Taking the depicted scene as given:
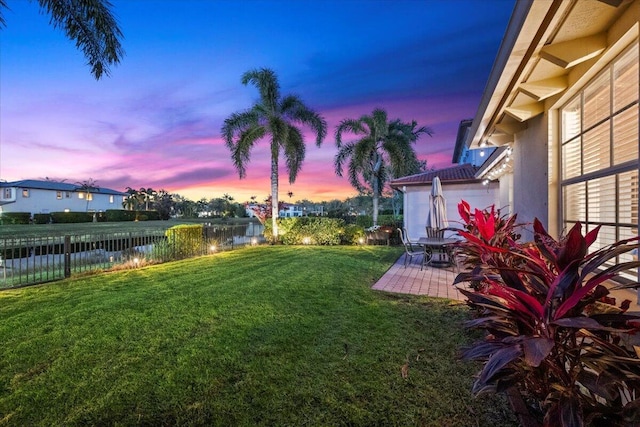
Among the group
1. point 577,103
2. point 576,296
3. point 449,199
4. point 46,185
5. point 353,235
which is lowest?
point 353,235

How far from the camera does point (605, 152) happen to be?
2.80m

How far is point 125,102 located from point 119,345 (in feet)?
59.4

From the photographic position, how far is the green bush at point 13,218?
33.6m

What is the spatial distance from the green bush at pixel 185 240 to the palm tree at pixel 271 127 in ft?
15.6

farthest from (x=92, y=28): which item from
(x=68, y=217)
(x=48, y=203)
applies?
(x=48, y=203)

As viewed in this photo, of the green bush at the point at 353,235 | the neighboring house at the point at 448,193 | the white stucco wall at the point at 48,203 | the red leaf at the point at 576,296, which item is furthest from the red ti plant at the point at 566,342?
the white stucco wall at the point at 48,203

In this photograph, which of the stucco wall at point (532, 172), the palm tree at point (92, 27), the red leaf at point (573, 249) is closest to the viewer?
the red leaf at point (573, 249)

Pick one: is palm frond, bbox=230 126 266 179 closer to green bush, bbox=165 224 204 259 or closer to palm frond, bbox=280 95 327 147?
palm frond, bbox=280 95 327 147

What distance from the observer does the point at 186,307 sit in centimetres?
485

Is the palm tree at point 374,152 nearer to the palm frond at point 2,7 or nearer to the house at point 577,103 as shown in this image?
the house at point 577,103

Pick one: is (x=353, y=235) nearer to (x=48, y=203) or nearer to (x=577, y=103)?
(x=577, y=103)

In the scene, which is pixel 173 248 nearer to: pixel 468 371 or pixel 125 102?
pixel 468 371

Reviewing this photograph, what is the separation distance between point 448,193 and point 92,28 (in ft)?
45.8

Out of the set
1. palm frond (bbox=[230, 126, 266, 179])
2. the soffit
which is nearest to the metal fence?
palm frond (bbox=[230, 126, 266, 179])
